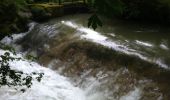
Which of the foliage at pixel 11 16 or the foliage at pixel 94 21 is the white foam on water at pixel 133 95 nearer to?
the foliage at pixel 11 16

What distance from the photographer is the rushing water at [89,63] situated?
786 centimetres

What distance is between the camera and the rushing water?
25.8 feet

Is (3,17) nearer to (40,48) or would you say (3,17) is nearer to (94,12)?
(40,48)

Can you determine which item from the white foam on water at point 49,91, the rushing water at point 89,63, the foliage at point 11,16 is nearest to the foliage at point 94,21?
the rushing water at point 89,63

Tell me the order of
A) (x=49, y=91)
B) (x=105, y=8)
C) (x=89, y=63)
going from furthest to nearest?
(x=89, y=63) < (x=49, y=91) < (x=105, y=8)

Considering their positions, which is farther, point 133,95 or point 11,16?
point 11,16

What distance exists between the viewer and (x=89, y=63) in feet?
30.3

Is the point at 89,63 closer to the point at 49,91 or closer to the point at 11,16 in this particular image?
the point at 49,91

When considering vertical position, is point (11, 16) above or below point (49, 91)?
above

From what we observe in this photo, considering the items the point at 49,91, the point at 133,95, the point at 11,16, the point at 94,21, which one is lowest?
the point at 49,91

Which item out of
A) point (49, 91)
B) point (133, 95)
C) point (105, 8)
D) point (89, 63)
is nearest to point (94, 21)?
point (105, 8)

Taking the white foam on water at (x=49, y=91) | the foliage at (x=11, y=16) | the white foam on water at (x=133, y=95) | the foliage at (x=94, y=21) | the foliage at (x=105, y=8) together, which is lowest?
the white foam on water at (x=49, y=91)

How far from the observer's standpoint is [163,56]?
8.31 metres

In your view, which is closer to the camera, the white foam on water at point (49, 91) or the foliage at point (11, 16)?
the white foam on water at point (49, 91)
